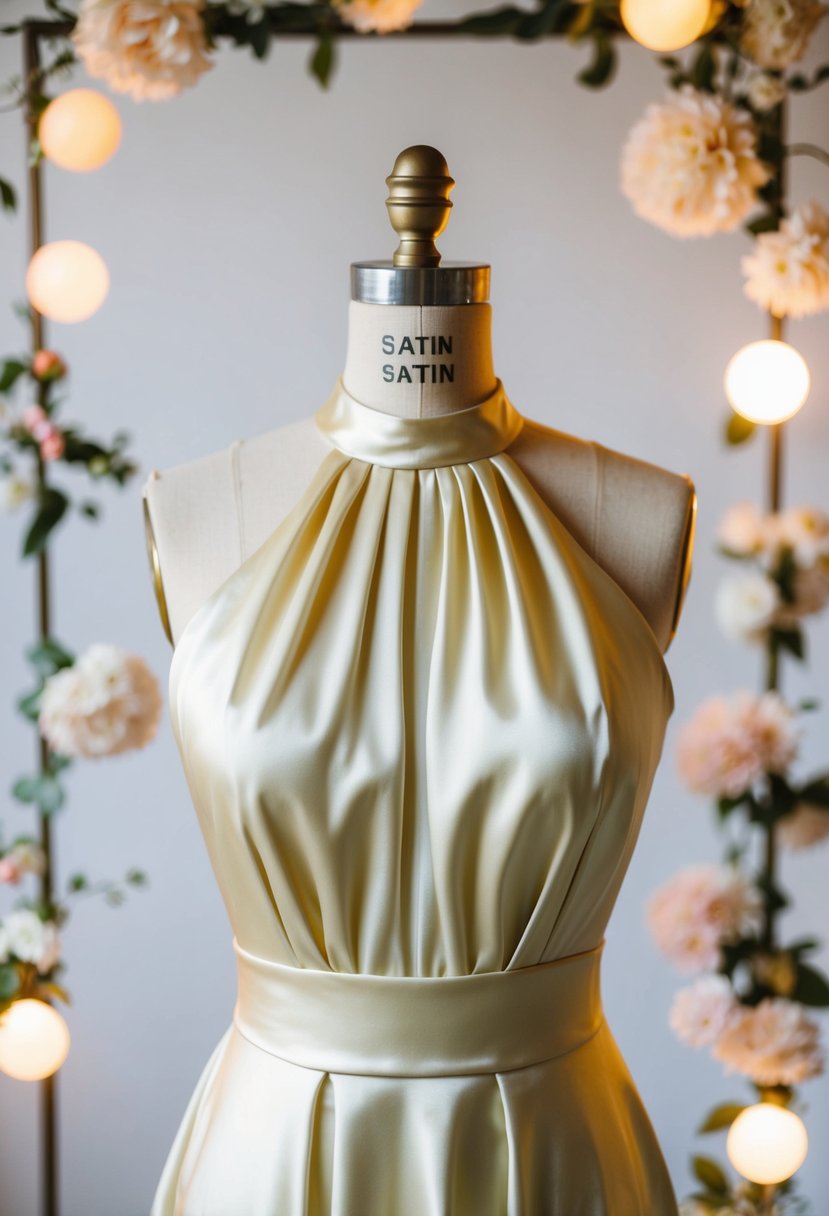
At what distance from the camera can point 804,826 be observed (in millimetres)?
1951

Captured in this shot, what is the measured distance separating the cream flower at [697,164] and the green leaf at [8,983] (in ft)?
4.65

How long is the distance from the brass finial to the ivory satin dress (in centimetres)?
14

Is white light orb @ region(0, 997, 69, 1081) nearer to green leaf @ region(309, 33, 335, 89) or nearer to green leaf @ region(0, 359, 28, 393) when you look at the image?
green leaf @ region(0, 359, 28, 393)

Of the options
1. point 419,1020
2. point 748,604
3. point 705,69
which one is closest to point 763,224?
point 705,69

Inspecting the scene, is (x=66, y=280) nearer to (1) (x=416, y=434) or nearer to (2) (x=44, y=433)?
(2) (x=44, y=433)

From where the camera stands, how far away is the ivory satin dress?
1.04m

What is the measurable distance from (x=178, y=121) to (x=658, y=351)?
834 millimetres

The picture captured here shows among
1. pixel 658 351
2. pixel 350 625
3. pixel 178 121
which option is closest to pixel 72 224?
pixel 178 121

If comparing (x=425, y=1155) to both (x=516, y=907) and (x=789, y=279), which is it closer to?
(x=516, y=907)

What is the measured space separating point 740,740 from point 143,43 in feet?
4.14

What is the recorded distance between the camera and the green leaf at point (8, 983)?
186 centimetres

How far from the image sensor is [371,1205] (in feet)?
3.52

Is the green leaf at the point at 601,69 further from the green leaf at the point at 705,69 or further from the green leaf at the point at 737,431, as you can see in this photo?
the green leaf at the point at 737,431

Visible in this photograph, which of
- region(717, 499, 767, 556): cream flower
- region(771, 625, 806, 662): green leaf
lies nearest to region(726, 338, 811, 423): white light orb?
region(717, 499, 767, 556): cream flower
